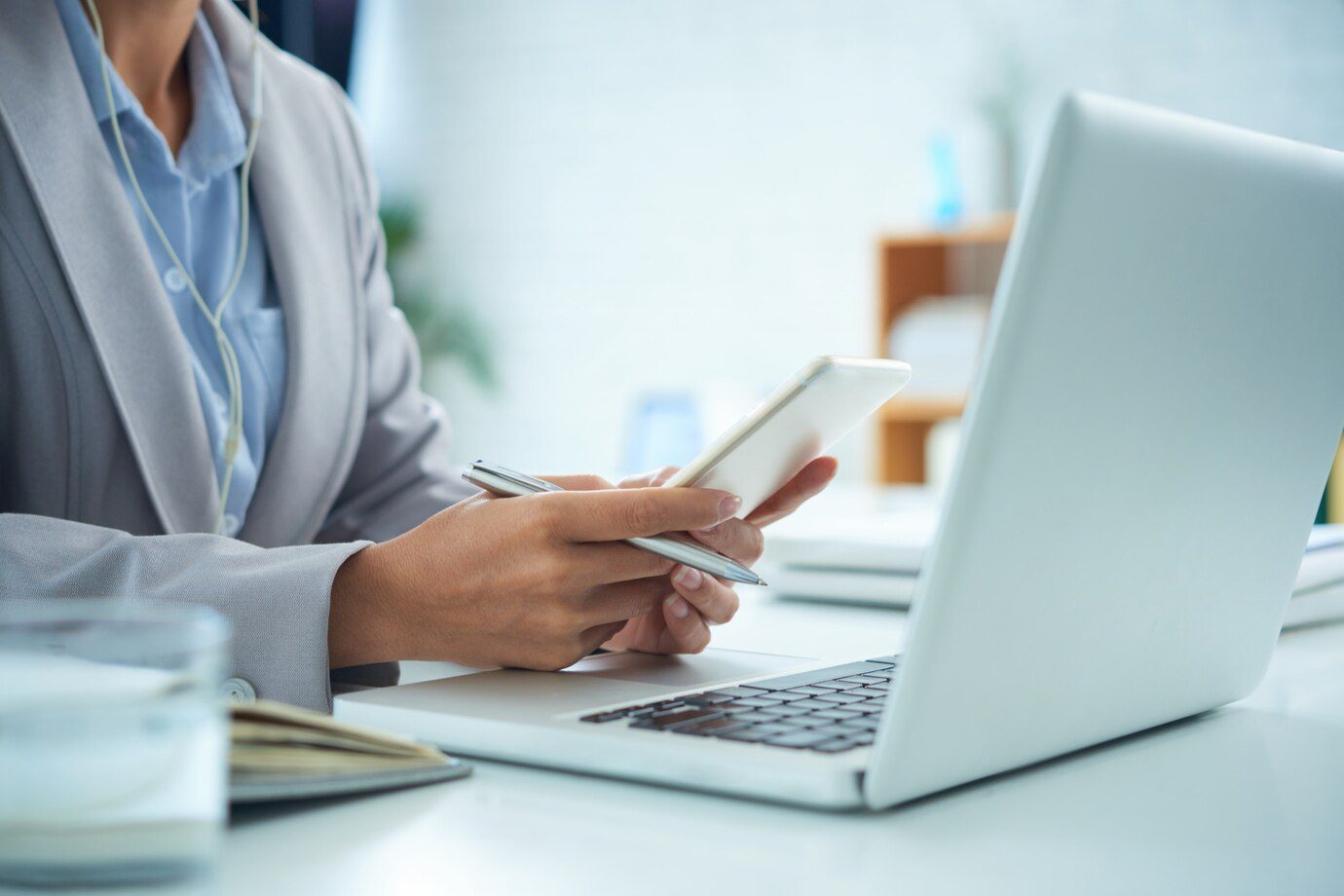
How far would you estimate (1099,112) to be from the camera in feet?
1.60

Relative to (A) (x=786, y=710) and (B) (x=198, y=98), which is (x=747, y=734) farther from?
(B) (x=198, y=98)

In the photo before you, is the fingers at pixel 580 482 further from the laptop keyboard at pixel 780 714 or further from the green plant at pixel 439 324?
the green plant at pixel 439 324


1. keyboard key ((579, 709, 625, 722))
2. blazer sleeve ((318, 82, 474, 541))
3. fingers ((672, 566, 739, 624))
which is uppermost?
keyboard key ((579, 709, 625, 722))

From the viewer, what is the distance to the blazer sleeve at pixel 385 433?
1323 millimetres

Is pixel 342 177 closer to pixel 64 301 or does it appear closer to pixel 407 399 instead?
pixel 407 399

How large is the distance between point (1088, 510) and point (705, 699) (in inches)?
8.6

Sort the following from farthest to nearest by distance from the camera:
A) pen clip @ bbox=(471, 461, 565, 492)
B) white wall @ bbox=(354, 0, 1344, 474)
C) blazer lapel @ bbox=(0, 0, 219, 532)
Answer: white wall @ bbox=(354, 0, 1344, 474)
blazer lapel @ bbox=(0, 0, 219, 532)
pen clip @ bbox=(471, 461, 565, 492)

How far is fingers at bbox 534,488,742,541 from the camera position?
0.71 meters

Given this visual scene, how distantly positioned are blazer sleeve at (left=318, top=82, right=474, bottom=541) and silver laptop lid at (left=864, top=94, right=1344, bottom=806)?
2.61 feet

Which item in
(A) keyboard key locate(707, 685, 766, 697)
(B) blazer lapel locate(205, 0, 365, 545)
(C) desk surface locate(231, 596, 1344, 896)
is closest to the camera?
(C) desk surface locate(231, 596, 1344, 896)

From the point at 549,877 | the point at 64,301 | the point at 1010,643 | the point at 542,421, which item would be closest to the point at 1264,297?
the point at 1010,643

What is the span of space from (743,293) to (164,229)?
3499mm

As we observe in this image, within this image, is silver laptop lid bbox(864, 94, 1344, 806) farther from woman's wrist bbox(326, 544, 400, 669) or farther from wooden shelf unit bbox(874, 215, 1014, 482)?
Answer: wooden shelf unit bbox(874, 215, 1014, 482)

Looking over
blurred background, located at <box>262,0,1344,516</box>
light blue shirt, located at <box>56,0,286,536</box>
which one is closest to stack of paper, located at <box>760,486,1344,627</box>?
light blue shirt, located at <box>56,0,286,536</box>
